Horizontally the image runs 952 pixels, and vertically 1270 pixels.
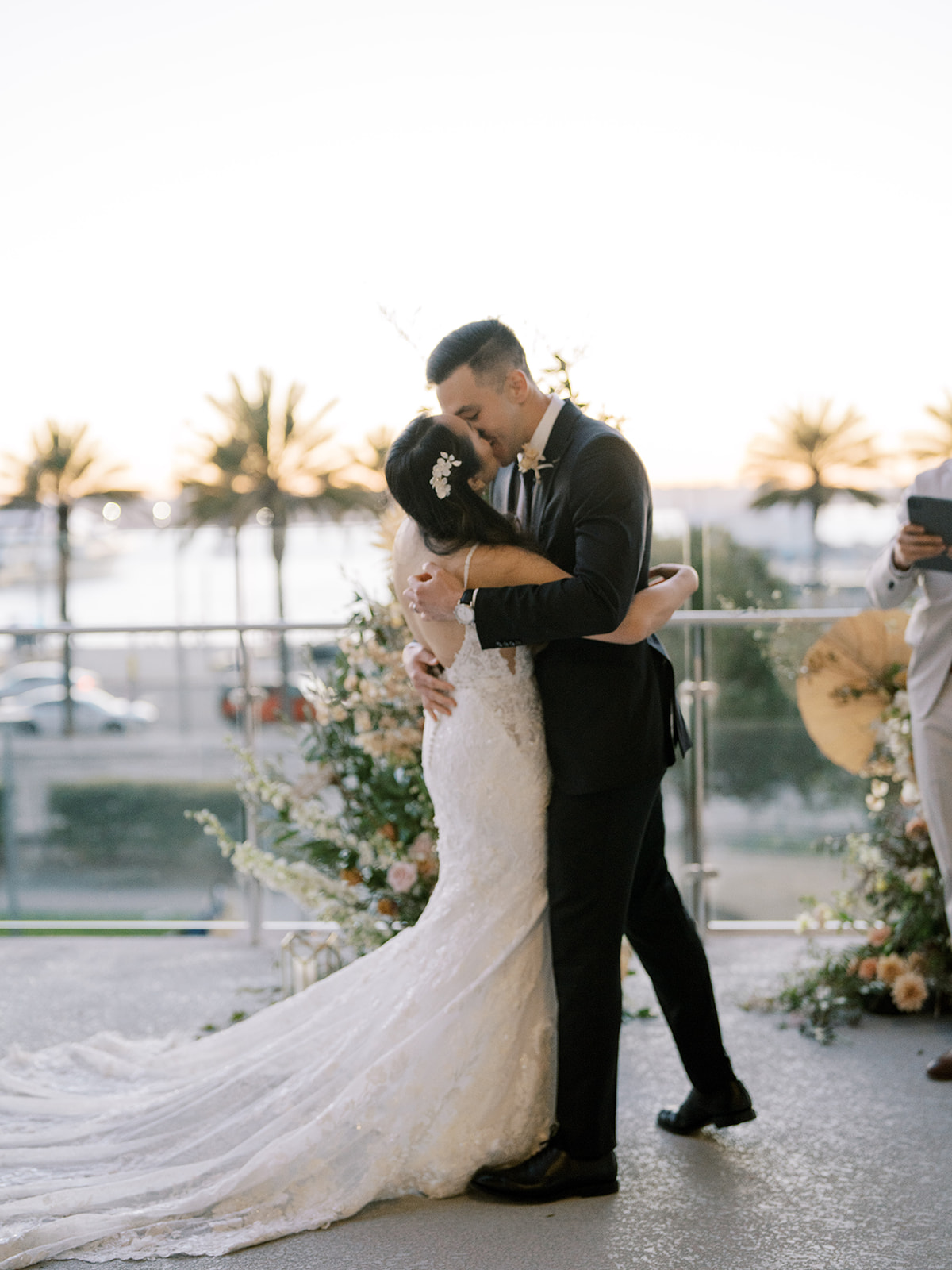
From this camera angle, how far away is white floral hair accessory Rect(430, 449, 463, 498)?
225 cm

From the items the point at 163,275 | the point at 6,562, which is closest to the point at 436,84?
the point at 163,275

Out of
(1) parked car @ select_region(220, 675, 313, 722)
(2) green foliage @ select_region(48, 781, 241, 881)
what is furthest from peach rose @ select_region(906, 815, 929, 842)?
(2) green foliage @ select_region(48, 781, 241, 881)

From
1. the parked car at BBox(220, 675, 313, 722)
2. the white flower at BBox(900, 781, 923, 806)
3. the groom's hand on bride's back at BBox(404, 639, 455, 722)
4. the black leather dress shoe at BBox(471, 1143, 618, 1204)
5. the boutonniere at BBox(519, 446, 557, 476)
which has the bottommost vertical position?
the black leather dress shoe at BBox(471, 1143, 618, 1204)

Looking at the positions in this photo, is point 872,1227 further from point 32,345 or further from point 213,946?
point 32,345

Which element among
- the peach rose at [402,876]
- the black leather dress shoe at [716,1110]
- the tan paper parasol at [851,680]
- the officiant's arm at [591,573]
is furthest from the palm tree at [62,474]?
the officiant's arm at [591,573]

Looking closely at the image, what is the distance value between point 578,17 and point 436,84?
3.53 feet

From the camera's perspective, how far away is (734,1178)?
2.45 meters

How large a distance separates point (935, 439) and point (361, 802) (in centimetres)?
2153

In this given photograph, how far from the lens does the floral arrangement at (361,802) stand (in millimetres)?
3324

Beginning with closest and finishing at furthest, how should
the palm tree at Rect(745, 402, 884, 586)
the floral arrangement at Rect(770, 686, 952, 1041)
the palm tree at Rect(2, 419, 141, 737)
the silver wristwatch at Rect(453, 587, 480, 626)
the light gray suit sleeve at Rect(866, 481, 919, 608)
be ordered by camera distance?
the silver wristwatch at Rect(453, 587, 480, 626) < the light gray suit sleeve at Rect(866, 481, 919, 608) < the floral arrangement at Rect(770, 686, 952, 1041) < the palm tree at Rect(745, 402, 884, 586) < the palm tree at Rect(2, 419, 141, 737)

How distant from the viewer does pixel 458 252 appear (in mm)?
3232

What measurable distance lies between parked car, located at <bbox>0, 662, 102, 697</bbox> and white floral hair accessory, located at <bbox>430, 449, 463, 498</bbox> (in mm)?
30481

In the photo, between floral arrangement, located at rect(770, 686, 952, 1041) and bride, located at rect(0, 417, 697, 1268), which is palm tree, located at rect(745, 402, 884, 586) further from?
bride, located at rect(0, 417, 697, 1268)

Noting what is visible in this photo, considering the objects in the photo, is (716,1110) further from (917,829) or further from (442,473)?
(442,473)
